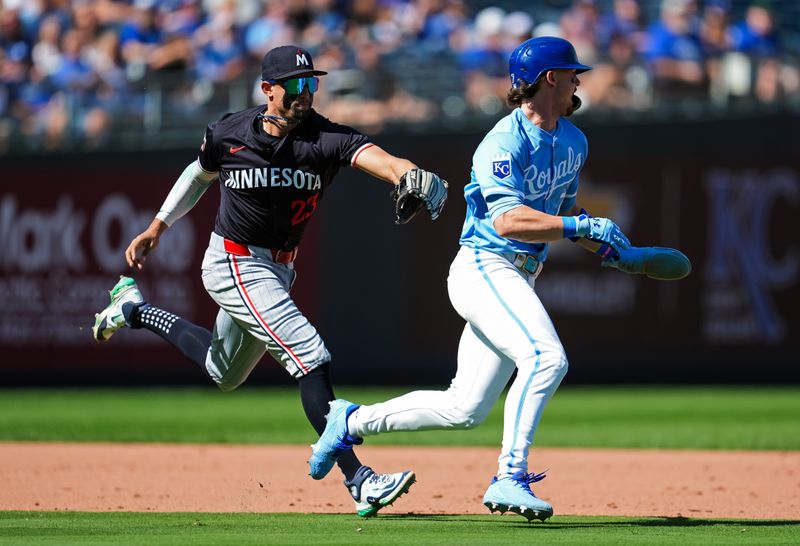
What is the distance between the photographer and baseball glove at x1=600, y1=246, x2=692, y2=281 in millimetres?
5781

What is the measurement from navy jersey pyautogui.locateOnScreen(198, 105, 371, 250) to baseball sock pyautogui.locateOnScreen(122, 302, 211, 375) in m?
0.72

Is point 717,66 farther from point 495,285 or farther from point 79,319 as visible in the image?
point 495,285

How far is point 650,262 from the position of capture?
5836 millimetres

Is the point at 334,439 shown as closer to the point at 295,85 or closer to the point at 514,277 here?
the point at 514,277

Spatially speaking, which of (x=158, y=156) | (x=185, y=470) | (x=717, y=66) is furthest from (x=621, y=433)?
(x=158, y=156)

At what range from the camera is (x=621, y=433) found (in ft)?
37.5

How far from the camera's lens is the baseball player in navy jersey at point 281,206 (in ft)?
20.5

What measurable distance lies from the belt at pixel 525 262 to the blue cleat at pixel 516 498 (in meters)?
0.94

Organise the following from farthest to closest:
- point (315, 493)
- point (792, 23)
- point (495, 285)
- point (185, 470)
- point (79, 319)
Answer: point (792, 23), point (79, 319), point (185, 470), point (315, 493), point (495, 285)

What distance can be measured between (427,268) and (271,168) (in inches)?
347

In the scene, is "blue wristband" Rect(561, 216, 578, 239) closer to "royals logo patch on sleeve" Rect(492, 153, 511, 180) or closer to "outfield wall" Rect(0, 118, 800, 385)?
"royals logo patch on sleeve" Rect(492, 153, 511, 180)

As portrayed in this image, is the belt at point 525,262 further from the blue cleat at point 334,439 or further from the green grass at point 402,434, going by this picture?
the green grass at point 402,434

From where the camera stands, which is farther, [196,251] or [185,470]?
[196,251]

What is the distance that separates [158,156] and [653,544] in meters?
10.8
